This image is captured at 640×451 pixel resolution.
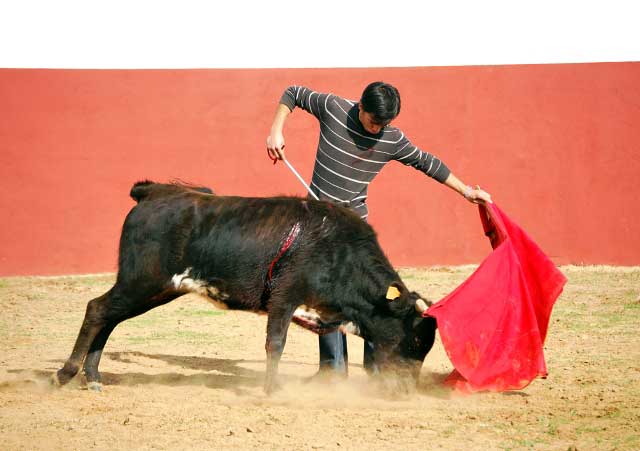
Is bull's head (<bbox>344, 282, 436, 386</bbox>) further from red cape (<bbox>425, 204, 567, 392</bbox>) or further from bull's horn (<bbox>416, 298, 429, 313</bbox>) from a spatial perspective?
red cape (<bbox>425, 204, 567, 392</bbox>)

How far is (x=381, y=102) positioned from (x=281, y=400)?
5.70 feet

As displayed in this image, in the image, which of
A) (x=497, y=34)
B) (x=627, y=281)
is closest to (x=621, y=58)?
Result: (x=497, y=34)

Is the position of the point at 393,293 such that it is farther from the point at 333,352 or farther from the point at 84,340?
the point at 84,340

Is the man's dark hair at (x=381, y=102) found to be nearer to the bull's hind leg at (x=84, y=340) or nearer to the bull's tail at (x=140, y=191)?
the bull's tail at (x=140, y=191)

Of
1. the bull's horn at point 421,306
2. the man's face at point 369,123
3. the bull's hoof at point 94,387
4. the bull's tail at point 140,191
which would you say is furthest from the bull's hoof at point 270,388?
the man's face at point 369,123

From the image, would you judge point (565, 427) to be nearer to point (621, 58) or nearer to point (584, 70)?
point (584, 70)

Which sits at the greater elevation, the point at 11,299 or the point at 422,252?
the point at 422,252

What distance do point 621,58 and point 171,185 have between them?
31.1 feet

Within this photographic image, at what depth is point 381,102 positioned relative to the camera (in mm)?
4969

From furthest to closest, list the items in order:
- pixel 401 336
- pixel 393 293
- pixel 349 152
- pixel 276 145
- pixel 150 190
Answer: pixel 150 190, pixel 349 152, pixel 276 145, pixel 401 336, pixel 393 293

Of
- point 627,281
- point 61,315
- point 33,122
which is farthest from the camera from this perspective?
point 33,122

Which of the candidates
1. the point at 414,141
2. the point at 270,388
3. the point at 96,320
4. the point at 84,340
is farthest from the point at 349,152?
the point at 414,141

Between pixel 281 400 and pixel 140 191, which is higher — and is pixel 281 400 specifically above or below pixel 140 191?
below

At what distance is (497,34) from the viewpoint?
12992 millimetres
